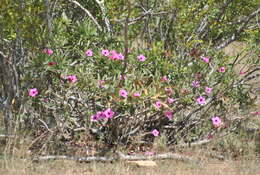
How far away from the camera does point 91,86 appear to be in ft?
14.1

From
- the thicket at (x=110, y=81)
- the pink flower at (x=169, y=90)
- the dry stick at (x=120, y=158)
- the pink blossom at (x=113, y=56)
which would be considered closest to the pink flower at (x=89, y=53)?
the thicket at (x=110, y=81)

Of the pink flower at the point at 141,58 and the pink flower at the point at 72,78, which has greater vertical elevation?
the pink flower at the point at 141,58

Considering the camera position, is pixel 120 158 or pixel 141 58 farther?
pixel 141 58

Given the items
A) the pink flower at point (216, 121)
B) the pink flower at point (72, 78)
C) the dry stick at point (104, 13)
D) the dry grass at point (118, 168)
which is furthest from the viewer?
the dry stick at point (104, 13)

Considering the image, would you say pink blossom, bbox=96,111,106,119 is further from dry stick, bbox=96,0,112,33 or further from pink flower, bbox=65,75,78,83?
dry stick, bbox=96,0,112,33

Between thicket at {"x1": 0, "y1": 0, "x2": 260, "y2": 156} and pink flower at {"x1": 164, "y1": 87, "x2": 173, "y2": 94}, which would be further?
pink flower at {"x1": 164, "y1": 87, "x2": 173, "y2": 94}

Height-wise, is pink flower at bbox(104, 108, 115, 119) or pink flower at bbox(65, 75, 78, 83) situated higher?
pink flower at bbox(65, 75, 78, 83)

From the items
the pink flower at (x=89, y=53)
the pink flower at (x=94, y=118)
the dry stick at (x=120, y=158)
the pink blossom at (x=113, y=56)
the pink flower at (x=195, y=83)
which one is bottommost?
the dry stick at (x=120, y=158)

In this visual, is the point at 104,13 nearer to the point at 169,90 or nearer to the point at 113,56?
the point at 113,56

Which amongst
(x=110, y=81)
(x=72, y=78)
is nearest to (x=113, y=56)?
(x=110, y=81)

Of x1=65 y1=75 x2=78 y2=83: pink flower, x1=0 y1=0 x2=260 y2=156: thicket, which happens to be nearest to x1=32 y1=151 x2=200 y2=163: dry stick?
x1=0 y1=0 x2=260 y2=156: thicket

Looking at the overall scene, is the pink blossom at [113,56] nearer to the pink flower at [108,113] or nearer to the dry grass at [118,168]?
the pink flower at [108,113]

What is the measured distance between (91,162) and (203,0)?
106 inches

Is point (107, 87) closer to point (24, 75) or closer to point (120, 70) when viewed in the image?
point (120, 70)
